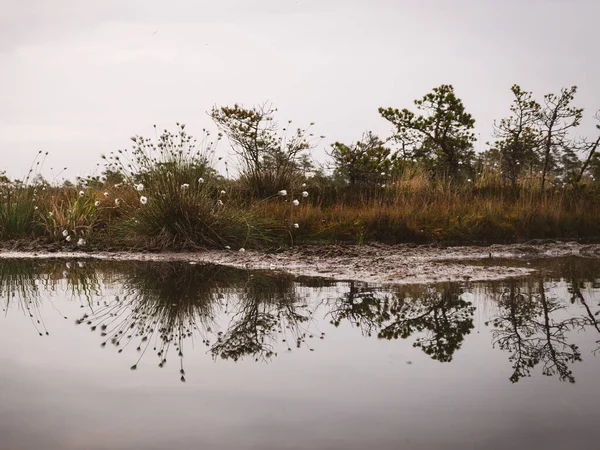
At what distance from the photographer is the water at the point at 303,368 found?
8.82 ft

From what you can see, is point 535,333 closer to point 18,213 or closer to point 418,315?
point 418,315

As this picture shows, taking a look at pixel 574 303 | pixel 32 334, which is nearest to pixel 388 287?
pixel 574 303

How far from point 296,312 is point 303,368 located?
66.7 inches

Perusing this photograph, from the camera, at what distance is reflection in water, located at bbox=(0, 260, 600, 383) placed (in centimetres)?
416

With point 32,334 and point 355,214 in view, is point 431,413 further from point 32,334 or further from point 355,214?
point 355,214

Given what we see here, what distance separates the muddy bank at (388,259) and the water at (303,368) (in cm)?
105

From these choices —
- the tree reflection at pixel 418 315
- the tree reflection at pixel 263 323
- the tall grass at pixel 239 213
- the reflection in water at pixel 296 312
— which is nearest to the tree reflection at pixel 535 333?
the reflection in water at pixel 296 312

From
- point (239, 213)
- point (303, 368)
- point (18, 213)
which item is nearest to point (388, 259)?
point (239, 213)

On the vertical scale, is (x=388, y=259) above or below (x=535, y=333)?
above

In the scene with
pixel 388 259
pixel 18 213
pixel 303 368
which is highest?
pixel 18 213

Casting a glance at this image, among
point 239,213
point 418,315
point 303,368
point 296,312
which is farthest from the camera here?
point 239,213

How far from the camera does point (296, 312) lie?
5367 mm

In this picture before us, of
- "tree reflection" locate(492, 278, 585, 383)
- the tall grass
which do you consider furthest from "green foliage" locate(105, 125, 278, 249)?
"tree reflection" locate(492, 278, 585, 383)

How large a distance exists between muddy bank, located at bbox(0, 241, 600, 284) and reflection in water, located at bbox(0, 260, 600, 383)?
60cm
